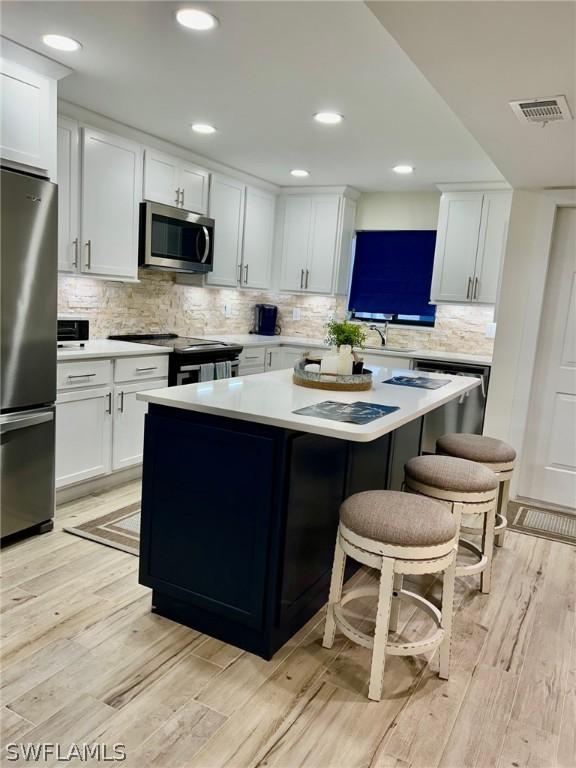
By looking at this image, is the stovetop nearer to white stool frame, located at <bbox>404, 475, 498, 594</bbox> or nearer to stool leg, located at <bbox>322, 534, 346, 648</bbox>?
white stool frame, located at <bbox>404, 475, 498, 594</bbox>

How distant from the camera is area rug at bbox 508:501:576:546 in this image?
3.51 metres

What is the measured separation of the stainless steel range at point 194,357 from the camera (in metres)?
4.10

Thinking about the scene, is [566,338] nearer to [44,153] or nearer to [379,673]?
[379,673]

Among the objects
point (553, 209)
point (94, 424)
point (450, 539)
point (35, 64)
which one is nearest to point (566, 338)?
point (553, 209)

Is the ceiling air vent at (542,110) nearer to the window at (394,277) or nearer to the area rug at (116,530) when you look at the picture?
the area rug at (116,530)

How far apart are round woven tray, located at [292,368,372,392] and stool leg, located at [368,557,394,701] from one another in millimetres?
1059

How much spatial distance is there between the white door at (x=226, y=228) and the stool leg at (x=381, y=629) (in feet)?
11.9

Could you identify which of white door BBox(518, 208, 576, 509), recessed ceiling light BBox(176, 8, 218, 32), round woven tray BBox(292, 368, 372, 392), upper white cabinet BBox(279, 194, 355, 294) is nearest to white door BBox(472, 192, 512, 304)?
white door BBox(518, 208, 576, 509)

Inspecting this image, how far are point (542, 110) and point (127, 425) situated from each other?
2.97 metres

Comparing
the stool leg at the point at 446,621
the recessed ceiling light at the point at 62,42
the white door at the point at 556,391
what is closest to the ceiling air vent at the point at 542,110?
the white door at the point at 556,391

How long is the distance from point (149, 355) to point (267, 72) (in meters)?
1.94

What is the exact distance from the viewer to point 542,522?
12.1ft

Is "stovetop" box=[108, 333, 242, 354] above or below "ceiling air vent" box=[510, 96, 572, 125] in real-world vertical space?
below

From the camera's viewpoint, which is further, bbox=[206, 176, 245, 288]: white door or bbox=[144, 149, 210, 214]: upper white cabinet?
bbox=[206, 176, 245, 288]: white door
